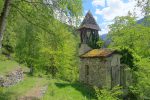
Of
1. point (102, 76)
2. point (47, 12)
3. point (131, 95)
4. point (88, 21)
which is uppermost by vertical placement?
point (88, 21)

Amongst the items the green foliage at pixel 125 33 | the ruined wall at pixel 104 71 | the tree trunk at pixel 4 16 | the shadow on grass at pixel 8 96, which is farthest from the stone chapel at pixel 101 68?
the tree trunk at pixel 4 16

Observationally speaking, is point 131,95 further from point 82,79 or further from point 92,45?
point 92,45

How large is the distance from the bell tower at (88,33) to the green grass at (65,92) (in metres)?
9.47

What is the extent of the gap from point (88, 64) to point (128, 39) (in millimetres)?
5956

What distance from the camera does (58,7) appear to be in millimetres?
13883

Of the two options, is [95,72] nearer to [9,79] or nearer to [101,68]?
[101,68]

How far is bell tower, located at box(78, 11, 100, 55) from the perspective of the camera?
40.9m

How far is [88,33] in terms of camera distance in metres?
41.6

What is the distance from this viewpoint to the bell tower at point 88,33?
4091 cm

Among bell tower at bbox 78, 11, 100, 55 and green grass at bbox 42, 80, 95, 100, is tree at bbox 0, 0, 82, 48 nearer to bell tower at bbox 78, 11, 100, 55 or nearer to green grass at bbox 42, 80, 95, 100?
green grass at bbox 42, 80, 95, 100

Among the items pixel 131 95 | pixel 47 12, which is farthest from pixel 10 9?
pixel 131 95

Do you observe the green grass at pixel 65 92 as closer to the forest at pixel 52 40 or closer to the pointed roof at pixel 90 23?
the forest at pixel 52 40

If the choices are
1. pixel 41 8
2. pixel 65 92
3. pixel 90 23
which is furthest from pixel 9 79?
pixel 90 23

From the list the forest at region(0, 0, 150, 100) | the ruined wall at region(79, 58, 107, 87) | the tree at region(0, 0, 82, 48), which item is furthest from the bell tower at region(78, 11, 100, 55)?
the tree at region(0, 0, 82, 48)
